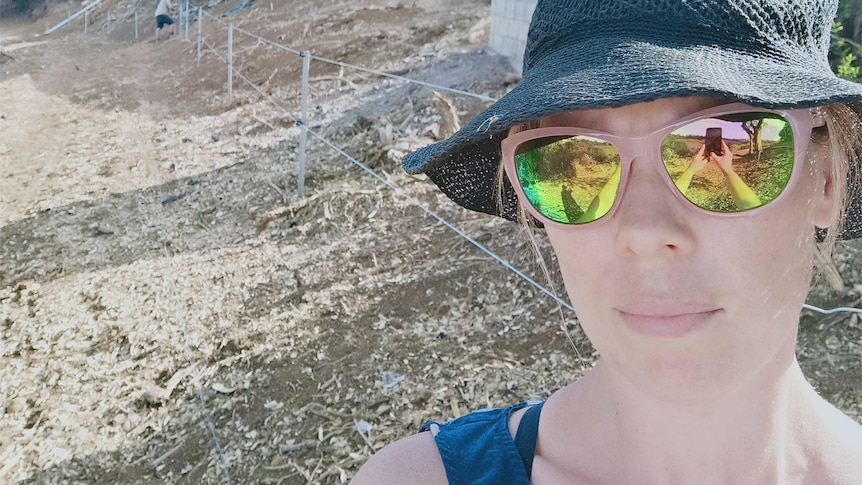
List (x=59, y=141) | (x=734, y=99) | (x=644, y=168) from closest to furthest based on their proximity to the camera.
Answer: (x=734, y=99), (x=644, y=168), (x=59, y=141)

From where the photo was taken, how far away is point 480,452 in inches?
43.4

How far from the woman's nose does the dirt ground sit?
2.26 m

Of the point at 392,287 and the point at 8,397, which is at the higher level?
the point at 392,287

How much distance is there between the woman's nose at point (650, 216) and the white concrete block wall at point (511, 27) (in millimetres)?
7029

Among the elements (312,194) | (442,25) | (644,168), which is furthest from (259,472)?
(442,25)

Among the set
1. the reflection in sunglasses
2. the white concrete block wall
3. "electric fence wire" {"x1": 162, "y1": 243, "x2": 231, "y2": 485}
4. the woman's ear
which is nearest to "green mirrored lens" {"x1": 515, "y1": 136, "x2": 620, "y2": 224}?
the reflection in sunglasses

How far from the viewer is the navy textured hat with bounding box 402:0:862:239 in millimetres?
788

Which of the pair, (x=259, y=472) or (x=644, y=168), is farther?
(x=259, y=472)

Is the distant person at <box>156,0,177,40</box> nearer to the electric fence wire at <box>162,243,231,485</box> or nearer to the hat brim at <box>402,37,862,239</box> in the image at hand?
the electric fence wire at <box>162,243,231,485</box>

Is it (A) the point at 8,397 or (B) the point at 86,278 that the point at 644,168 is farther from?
(B) the point at 86,278

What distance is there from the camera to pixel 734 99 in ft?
2.59

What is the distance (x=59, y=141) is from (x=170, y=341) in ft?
21.1

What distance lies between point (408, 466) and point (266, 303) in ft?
12.0

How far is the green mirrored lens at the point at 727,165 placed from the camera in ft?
2.84
